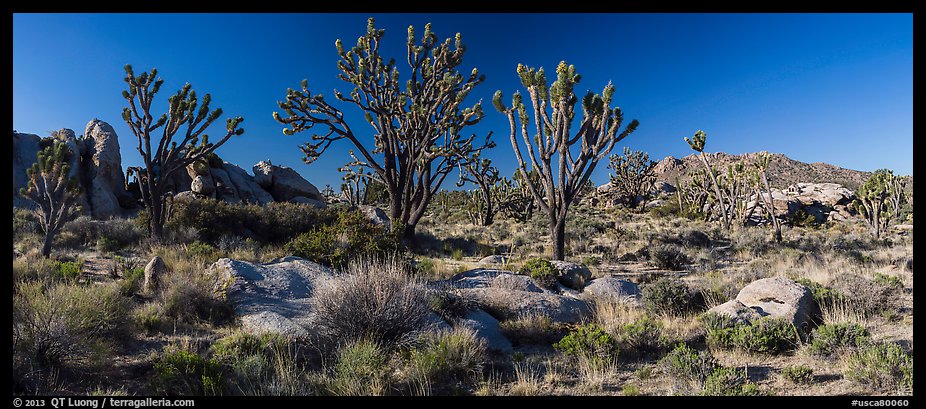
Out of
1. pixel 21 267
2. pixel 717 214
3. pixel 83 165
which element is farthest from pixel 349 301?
pixel 717 214

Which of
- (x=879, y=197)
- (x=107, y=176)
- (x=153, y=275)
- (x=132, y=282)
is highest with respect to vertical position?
(x=107, y=176)

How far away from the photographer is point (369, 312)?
525 centimetres

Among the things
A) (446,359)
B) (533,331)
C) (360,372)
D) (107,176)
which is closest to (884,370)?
(533,331)

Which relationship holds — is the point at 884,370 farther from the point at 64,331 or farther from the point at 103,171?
the point at 103,171

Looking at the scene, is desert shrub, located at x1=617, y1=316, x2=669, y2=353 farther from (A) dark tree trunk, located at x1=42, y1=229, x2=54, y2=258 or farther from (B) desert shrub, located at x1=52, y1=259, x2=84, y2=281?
(A) dark tree trunk, located at x1=42, y1=229, x2=54, y2=258

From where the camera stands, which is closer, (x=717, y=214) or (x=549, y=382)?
(x=549, y=382)

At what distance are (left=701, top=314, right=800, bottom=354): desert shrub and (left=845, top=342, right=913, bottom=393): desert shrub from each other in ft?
2.82

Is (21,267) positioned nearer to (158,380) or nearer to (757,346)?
(158,380)

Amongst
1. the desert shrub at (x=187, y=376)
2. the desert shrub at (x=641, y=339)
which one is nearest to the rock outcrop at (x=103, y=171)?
the desert shrub at (x=187, y=376)

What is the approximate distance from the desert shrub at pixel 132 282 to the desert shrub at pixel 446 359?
16.4ft

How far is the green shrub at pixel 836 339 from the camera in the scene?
475 centimetres

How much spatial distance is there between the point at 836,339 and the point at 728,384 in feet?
6.24
